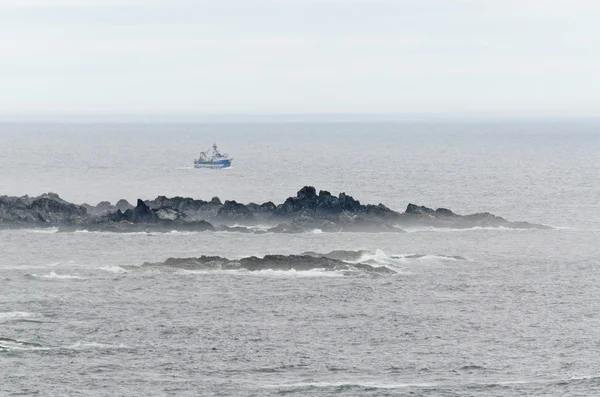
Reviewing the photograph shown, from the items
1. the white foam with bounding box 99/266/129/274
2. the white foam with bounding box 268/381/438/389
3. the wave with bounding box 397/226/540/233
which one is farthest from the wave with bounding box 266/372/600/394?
the wave with bounding box 397/226/540/233

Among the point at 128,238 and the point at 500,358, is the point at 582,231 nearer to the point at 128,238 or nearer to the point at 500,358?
the point at 128,238

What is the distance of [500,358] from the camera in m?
57.2

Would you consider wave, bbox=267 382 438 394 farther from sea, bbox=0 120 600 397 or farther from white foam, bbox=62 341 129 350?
white foam, bbox=62 341 129 350

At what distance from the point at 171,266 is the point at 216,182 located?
97.7 m

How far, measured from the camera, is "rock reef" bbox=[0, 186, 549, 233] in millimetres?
105000

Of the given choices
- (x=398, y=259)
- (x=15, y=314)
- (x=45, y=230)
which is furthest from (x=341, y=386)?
(x=45, y=230)

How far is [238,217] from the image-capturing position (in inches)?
4336

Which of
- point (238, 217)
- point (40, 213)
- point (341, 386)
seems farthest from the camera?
point (238, 217)

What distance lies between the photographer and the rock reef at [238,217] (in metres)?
105

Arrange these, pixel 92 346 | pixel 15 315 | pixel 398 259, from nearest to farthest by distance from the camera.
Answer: pixel 92 346, pixel 15 315, pixel 398 259

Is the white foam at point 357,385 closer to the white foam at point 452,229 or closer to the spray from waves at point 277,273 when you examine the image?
the spray from waves at point 277,273

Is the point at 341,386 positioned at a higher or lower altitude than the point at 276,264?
lower

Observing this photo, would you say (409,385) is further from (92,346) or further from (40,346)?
(40,346)

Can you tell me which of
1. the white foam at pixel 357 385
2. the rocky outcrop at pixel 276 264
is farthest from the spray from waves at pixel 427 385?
the rocky outcrop at pixel 276 264
